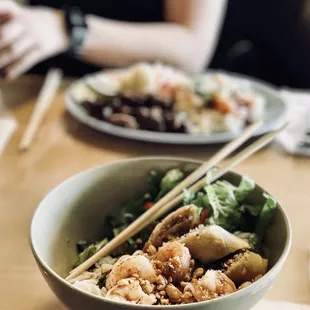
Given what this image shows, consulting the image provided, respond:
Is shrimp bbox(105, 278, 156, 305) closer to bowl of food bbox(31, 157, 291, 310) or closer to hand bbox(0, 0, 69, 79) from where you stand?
bowl of food bbox(31, 157, 291, 310)

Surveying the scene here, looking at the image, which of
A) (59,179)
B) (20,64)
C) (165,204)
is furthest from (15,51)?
(165,204)

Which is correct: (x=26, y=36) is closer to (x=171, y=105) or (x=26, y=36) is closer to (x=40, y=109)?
(x=40, y=109)

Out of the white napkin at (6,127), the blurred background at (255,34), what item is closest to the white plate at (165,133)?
the white napkin at (6,127)

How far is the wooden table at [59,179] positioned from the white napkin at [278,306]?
12 mm

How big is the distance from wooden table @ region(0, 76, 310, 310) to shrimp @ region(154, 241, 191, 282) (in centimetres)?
14

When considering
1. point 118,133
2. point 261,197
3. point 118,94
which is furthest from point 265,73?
point 261,197

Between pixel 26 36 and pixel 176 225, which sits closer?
pixel 176 225

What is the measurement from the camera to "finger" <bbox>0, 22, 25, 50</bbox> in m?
1.32

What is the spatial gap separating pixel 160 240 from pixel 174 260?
0.24 feet

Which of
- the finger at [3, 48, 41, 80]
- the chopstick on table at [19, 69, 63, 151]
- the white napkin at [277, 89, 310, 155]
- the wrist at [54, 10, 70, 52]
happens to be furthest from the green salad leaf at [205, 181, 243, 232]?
the wrist at [54, 10, 70, 52]

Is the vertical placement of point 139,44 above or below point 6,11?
below

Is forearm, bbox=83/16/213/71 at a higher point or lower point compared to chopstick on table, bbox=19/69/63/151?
lower

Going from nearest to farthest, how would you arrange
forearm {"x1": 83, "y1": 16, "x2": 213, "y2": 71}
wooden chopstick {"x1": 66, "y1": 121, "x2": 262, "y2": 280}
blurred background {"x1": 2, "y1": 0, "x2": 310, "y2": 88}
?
wooden chopstick {"x1": 66, "y1": 121, "x2": 262, "y2": 280} → forearm {"x1": 83, "y1": 16, "x2": 213, "y2": 71} → blurred background {"x1": 2, "y1": 0, "x2": 310, "y2": 88}

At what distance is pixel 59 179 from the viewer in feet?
3.07
